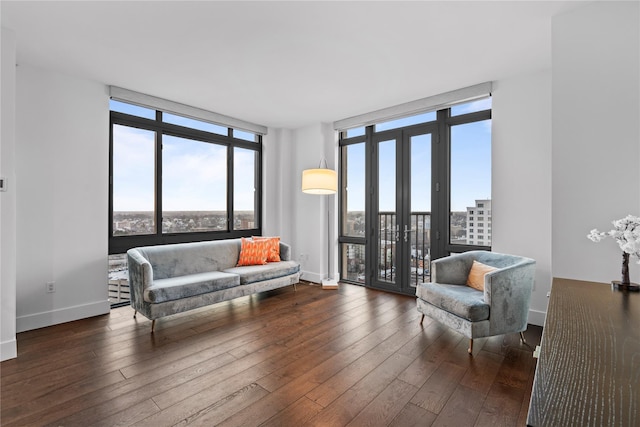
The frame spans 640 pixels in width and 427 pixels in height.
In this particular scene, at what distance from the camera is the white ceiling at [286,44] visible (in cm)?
224

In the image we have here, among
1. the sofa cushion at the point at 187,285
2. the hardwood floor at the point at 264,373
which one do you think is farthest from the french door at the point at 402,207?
the sofa cushion at the point at 187,285

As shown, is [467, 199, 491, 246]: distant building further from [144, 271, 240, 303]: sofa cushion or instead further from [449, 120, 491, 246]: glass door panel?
[144, 271, 240, 303]: sofa cushion

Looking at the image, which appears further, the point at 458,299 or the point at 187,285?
the point at 187,285

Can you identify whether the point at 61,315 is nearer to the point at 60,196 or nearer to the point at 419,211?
the point at 60,196

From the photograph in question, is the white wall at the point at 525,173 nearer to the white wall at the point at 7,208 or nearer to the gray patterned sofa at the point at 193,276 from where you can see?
the gray patterned sofa at the point at 193,276

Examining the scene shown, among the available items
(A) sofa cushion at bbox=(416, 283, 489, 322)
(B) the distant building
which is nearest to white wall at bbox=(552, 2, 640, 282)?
(A) sofa cushion at bbox=(416, 283, 489, 322)

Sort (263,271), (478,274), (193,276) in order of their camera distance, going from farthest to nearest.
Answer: (263,271), (193,276), (478,274)

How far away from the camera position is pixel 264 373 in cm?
225

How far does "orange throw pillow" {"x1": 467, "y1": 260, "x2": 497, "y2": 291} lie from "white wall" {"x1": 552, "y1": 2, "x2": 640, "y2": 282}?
0.78 meters

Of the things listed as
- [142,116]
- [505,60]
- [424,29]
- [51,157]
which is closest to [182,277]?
[51,157]

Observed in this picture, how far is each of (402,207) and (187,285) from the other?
3025mm

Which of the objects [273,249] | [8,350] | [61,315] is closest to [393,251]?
[273,249]

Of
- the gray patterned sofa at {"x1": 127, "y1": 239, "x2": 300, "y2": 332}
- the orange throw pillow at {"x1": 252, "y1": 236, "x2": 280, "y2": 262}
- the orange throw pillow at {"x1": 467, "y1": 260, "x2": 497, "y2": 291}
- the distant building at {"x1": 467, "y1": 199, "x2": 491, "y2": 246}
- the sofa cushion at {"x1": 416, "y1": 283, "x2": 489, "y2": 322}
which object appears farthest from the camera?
the orange throw pillow at {"x1": 252, "y1": 236, "x2": 280, "y2": 262}

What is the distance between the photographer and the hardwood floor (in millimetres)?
1794
